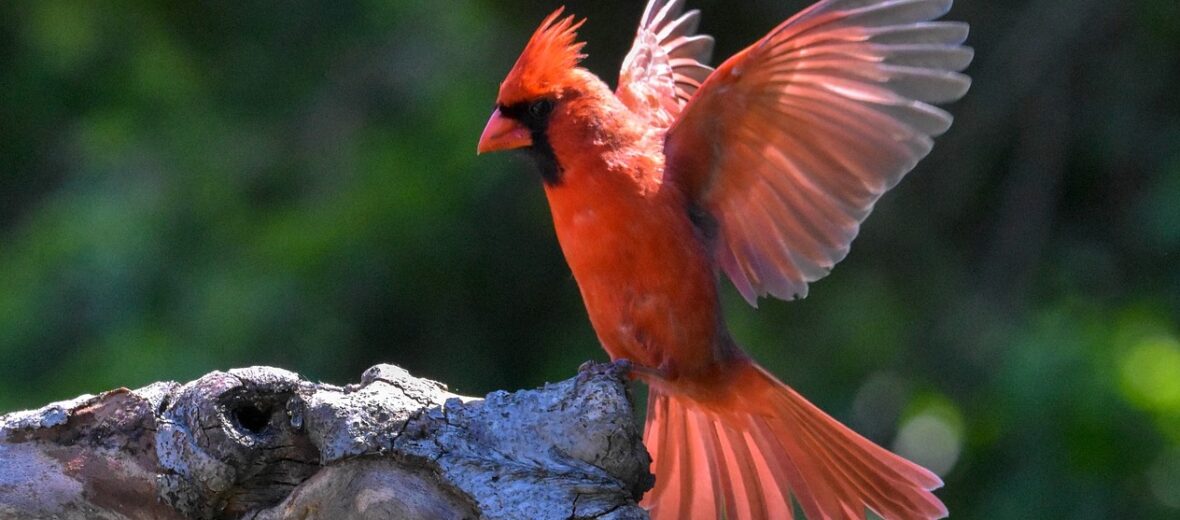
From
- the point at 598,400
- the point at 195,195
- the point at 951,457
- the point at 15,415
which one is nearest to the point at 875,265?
the point at 951,457

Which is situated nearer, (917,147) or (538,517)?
(538,517)

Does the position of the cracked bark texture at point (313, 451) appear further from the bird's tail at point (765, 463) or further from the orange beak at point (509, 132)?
the orange beak at point (509, 132)

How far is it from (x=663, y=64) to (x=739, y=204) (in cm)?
55

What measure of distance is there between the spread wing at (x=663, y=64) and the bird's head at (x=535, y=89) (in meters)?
0.29

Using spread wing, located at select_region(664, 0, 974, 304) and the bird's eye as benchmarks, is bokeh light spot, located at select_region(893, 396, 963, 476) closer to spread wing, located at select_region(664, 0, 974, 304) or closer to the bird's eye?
spread wing, located at select_region(664, 0, 974, 304)

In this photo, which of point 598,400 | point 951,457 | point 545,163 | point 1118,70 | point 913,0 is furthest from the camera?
point 1118,70

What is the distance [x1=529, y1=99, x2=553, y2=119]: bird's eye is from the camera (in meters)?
2.71

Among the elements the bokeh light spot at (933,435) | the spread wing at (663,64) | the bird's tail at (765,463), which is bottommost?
the bird's tail at (765,463)

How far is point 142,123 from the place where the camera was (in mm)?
4691

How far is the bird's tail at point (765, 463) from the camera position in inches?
100

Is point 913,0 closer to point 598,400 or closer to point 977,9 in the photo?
point 598,400

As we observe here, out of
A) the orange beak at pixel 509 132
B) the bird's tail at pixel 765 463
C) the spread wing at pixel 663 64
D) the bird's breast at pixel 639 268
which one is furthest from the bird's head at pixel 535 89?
the bird's tail at pixel 765 463

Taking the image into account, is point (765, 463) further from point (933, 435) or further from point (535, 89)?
point (933, 435)

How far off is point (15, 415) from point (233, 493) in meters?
0.34
